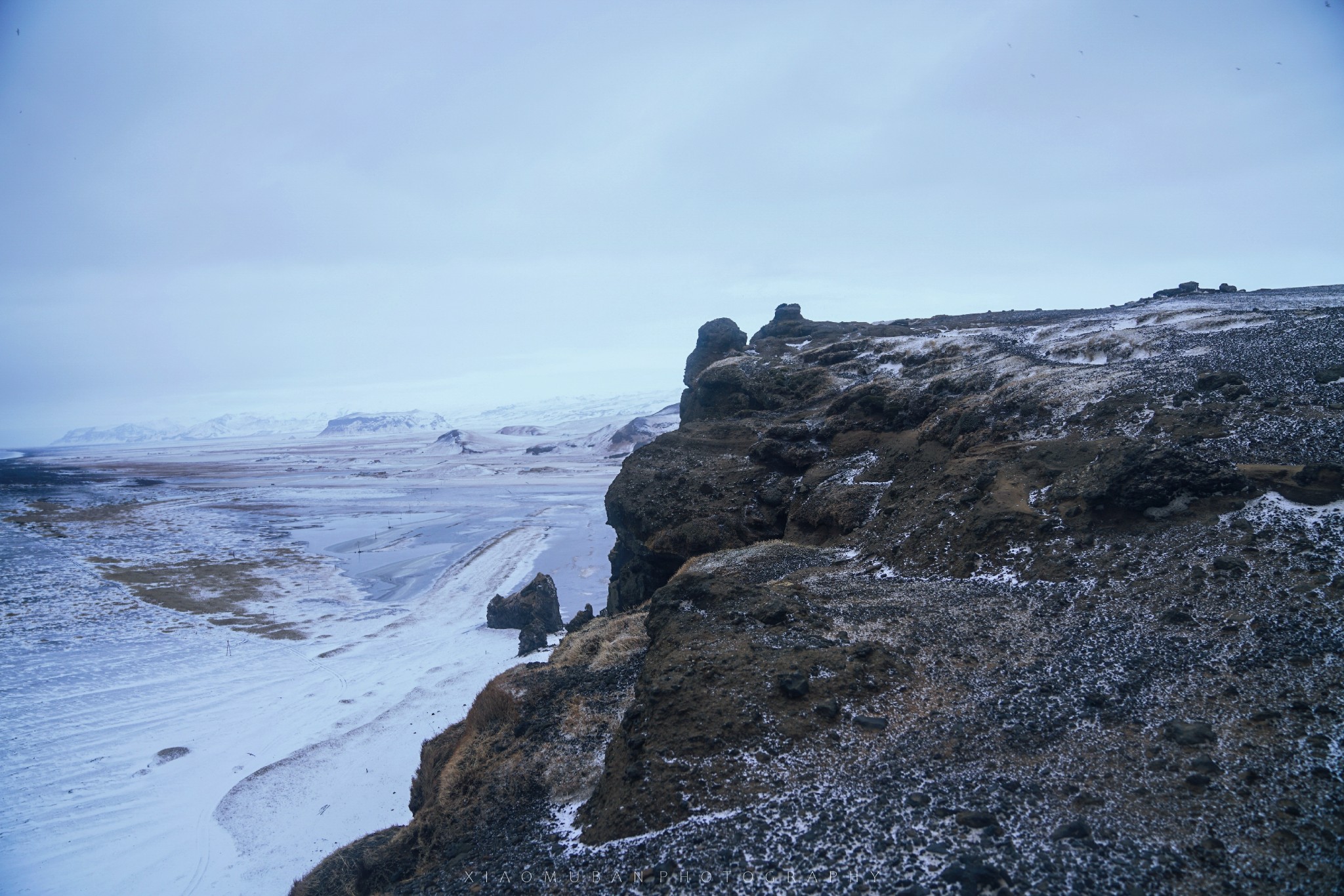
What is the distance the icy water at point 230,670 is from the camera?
1377cm

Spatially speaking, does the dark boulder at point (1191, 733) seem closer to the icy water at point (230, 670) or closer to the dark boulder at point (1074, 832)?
the dark boulder at point (1074, 832)

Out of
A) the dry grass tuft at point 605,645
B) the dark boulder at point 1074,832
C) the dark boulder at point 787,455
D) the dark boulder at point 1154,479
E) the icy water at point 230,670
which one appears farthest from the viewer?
the dark boulder at point 787,455

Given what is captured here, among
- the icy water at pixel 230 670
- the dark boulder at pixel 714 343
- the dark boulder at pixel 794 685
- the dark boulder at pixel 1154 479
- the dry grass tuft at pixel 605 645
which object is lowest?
the icy water at pixel 230 670

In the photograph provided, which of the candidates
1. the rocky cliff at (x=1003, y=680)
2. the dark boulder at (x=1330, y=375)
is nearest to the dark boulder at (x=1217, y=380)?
the rocky cliff at (x=1003, y=680)

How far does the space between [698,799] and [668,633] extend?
13.6ft

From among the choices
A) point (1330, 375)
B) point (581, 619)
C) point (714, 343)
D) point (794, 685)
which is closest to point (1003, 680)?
point (794, 685)

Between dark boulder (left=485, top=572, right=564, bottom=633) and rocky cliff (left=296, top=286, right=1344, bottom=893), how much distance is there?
942cm

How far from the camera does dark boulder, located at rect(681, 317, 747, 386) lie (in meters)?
35.5

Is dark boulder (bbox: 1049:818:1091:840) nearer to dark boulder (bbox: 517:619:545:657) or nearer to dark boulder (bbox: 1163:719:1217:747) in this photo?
dark boulder (bbox: 1163:719:1217:747)

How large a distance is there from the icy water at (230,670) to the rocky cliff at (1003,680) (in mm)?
5300

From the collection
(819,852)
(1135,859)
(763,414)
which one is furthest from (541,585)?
(1135,859)

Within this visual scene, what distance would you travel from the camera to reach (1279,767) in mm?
5766

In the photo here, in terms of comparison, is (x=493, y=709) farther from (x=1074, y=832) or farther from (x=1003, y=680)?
(x=1074, y=832)

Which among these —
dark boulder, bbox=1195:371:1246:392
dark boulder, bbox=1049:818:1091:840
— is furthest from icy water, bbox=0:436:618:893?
dark boulder, bbox=1195:371:1246:392
